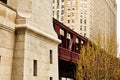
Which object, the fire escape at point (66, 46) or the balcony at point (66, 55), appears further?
the fire escape at point (66, 46)

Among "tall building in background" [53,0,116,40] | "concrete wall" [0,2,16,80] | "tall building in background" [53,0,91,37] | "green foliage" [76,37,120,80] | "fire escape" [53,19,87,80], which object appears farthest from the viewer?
"tall building in background" [53,0,91,37]

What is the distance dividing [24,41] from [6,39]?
1.25 meters

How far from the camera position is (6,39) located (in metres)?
Result: 20.8

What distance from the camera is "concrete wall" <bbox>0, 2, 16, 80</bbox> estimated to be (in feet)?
66.5

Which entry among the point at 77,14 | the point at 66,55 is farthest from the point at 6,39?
the point at 77,14

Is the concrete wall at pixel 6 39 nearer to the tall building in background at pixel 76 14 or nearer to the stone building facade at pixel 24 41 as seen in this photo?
the stone building facade at pixel 24 41

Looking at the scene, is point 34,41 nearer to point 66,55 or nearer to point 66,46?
point 66,55

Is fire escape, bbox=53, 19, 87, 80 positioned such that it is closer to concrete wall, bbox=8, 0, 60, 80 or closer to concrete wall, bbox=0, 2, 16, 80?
concrete wall, bbox=8, 0, 60, 80

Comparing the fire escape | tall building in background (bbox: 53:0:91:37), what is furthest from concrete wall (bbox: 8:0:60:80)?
tall building in background (bbox: 53:0:91:37)

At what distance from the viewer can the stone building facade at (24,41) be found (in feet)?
68.3

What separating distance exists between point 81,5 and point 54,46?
10942 cm

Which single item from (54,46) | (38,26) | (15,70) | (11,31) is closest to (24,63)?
(15,70)

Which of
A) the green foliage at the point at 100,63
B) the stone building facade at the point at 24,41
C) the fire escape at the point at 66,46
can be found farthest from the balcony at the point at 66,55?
the stone building facade at the point at 24,41

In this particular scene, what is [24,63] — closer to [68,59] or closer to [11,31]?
[11,31]
